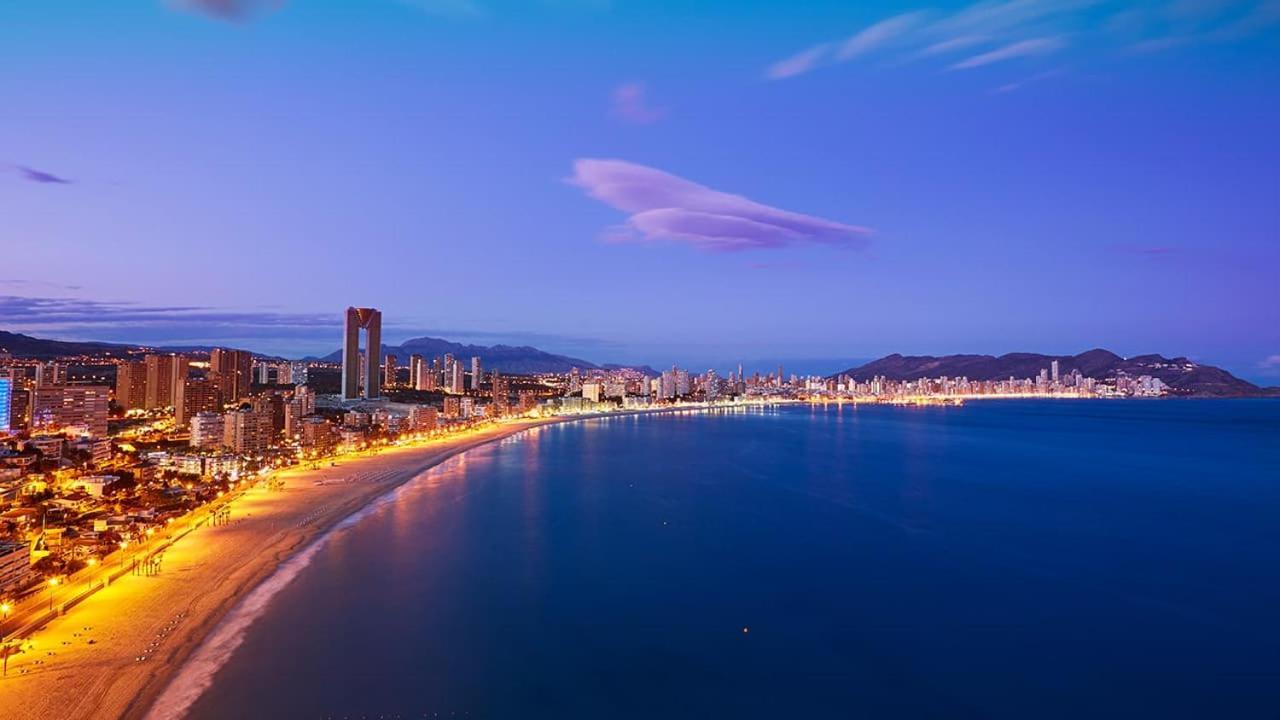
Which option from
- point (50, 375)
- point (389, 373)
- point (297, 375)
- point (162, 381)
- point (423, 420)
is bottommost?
point (423, 420)

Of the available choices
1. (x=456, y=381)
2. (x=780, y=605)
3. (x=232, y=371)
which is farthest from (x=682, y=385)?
(x=780, y=605)

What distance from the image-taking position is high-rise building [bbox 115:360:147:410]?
47.4 metres

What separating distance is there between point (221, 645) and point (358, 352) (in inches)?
2595

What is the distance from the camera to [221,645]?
941 cm

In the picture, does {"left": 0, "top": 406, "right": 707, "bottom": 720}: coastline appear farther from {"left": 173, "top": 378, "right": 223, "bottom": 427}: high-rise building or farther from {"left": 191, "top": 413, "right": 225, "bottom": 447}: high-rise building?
{"left": 173, "top": 378, "right": 223, "bottom": 427}: high-rise building

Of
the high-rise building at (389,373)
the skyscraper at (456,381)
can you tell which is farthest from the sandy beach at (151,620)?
the skyscraper at (456,381)

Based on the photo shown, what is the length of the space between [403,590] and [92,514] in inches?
330

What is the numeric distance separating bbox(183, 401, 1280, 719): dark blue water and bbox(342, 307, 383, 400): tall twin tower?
4821cm

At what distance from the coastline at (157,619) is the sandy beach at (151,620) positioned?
1 centimetres

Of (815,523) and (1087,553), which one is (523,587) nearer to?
(815,523)

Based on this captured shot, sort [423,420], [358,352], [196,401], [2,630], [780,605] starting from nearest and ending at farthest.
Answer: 1. [2,630]
2. [780,605]
3. [423,420]
4. [196,401]
5. [358,352]

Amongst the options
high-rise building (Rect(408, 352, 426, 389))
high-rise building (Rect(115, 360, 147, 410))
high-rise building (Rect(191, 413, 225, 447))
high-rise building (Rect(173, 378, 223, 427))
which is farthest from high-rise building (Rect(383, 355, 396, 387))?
high-rise building (Rect(191, 413, 225, 447))

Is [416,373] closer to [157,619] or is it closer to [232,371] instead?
[232,371]

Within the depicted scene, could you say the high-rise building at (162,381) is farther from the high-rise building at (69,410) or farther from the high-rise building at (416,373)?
the high-rise building at (416,373)
